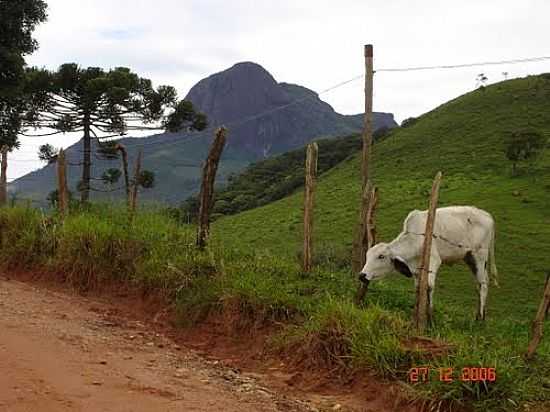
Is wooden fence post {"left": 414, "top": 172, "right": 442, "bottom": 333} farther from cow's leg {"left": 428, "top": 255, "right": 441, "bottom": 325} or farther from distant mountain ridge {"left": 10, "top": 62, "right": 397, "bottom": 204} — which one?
distant mountain ridge {"left": 10, "top": 62, "right": 397, "bottom": 204}

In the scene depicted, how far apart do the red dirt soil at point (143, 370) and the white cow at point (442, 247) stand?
183 centimetres

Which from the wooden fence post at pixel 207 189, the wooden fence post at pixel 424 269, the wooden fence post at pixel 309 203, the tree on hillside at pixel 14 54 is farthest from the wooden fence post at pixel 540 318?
the tree on hillside at pixel 14 54

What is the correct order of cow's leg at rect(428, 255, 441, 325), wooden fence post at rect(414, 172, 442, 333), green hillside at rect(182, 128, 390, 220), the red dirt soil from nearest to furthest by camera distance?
1. the red dirt soil
2. wooden fence post at rect(414, 172, 442, 333)
3. cow's leg at rect(428, 255, 441, 325)
4. green hillside at rect(182, 128, 390, 220)

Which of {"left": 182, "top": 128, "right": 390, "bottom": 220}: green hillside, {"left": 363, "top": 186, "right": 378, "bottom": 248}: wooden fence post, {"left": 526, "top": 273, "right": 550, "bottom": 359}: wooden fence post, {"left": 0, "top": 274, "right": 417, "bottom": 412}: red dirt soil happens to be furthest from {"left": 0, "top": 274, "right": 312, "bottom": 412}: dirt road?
{"left": 182, "top": 128, "right": 390, "bottom": 220}: green hillside

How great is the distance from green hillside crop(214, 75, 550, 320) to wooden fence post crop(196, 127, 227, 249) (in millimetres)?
1352

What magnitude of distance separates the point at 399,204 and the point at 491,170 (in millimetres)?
9125

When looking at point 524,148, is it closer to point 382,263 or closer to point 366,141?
point 366,141

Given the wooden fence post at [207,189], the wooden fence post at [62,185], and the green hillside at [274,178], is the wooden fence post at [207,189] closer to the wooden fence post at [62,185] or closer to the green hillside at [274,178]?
the wooden fence post at [62,185]

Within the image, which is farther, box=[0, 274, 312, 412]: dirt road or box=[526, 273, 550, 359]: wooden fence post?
box=[526, 273, 550, 359]: wooden fence post

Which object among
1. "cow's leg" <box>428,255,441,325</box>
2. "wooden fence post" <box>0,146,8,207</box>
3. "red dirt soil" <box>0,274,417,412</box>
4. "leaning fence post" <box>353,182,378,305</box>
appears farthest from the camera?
"wooden fence post" <box>0,146,8,207</box>

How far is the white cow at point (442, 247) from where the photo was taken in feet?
27.3

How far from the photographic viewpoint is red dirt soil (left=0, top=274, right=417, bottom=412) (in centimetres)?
484

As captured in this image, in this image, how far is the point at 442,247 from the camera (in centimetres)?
909
